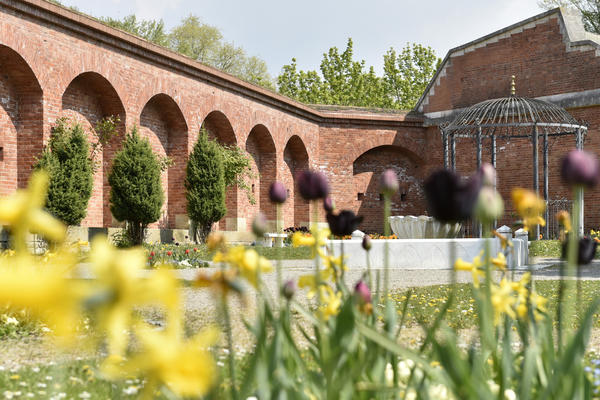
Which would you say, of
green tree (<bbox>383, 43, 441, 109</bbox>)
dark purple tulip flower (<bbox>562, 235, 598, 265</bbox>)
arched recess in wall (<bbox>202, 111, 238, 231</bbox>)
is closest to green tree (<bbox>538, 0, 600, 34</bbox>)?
green tree (<bbox>383, 43, 441, 109</bbox>)

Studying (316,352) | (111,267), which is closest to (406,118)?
(316,352)

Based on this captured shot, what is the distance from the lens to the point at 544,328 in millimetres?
1701

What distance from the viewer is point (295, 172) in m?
20.9

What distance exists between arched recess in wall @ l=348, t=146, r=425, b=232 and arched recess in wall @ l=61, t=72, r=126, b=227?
965cm

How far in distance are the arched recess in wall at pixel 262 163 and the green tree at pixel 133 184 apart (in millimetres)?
6072

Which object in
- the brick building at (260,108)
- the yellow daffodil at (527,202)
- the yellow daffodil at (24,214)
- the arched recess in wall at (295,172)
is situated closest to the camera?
the yellow daffodil at (24,214)

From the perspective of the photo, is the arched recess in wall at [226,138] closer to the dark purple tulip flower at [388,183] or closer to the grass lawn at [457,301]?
the grass lawn at [457,301]

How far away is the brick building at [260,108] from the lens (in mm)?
11539

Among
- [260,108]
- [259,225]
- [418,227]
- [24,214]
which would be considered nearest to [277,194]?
[259,225]

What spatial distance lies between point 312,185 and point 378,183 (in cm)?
2009

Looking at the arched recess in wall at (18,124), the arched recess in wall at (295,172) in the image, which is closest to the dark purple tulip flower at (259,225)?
the arched recess in wall at (18,124)

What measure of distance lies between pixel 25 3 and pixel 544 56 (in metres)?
14.6

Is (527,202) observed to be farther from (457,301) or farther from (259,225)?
(457,301)

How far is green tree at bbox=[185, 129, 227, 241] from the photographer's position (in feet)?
50.2
